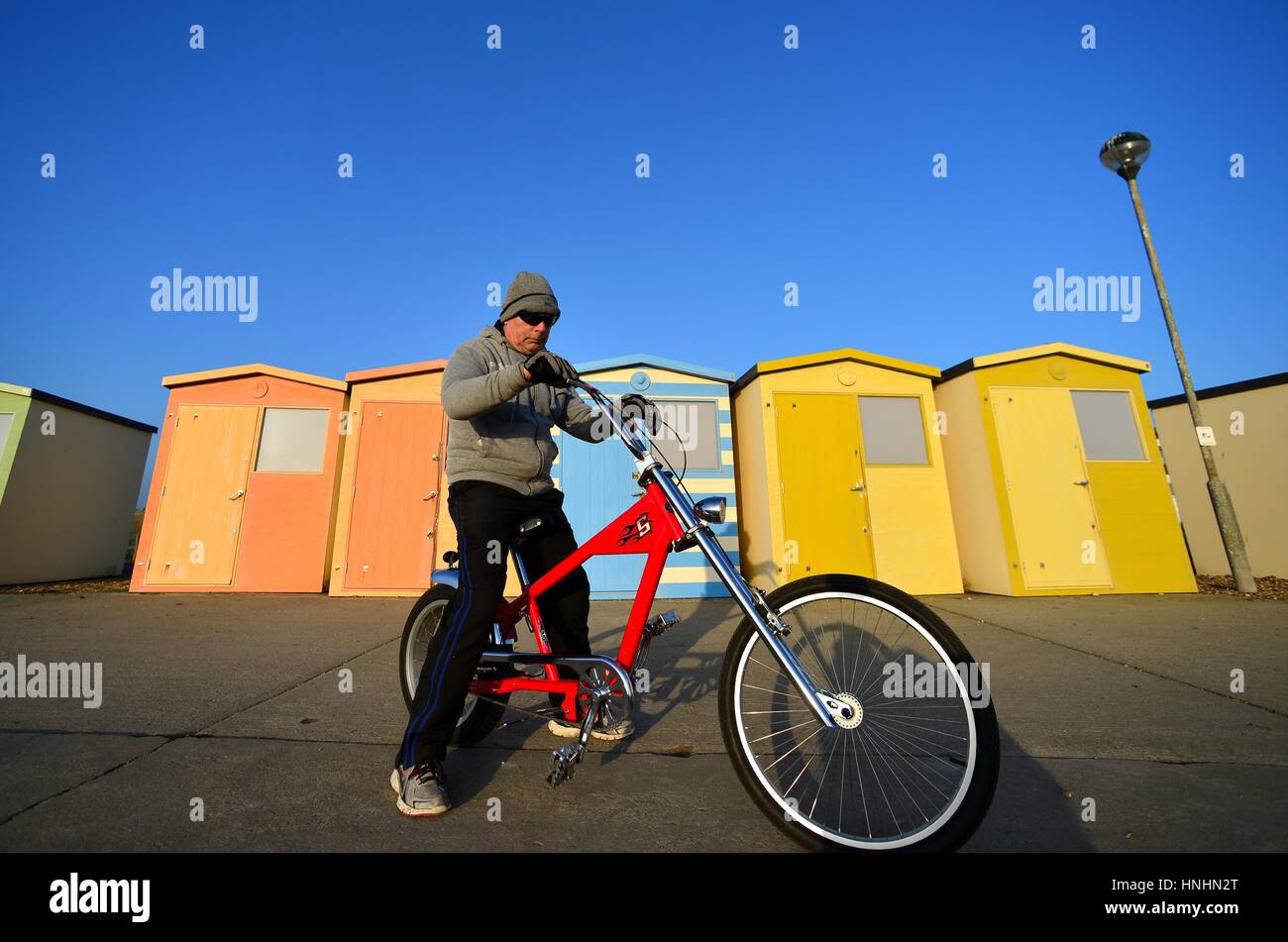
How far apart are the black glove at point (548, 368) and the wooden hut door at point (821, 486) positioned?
5320 millimetres

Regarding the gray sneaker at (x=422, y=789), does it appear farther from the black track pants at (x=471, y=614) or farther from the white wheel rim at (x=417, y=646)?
the white wheel rim at (x=417, y=646)

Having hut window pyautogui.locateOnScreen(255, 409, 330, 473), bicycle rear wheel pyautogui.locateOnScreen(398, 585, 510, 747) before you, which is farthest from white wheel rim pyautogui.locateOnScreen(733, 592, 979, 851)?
hut window pyautogui.locateOnScreen(255, 409, 330, 473)

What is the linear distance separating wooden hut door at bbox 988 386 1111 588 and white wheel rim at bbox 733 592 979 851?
6.31m

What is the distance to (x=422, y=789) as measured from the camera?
1.72 metres

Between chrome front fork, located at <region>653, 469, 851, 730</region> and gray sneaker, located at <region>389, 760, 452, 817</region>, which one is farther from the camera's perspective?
gray sneaker, located at <region>389, 760, 452, 817</region>

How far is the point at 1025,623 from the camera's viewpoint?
483cm

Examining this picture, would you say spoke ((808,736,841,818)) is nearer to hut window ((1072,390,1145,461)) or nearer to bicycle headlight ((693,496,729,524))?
bicycle headlight ((693,496,729,524))

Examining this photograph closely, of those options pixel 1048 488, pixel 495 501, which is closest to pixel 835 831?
pixel 495 501

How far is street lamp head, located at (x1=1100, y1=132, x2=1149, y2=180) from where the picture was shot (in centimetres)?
682

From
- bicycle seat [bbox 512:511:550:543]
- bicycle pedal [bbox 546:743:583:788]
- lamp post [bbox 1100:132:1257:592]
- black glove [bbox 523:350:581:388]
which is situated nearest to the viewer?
bicycle pedal [bbox 546:743:583:788]
